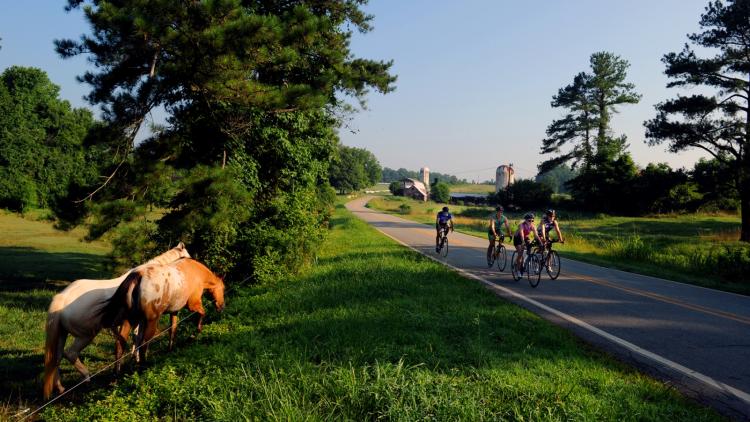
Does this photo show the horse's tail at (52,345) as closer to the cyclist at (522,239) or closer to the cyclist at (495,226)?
the cyclist at (522,239)

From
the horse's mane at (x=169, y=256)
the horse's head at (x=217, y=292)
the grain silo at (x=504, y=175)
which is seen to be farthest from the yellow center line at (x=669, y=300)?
the grain silo at (x=504, y=175)

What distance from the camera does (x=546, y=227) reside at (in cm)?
1155

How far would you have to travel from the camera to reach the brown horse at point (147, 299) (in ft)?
20.0

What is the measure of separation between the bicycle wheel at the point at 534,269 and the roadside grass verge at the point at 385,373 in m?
2.83

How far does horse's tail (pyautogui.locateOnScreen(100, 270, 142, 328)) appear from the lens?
6035mm

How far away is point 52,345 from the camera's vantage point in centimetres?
577

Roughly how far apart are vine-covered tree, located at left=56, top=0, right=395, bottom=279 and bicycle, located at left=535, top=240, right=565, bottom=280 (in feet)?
21.4

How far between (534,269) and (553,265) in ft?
4.43

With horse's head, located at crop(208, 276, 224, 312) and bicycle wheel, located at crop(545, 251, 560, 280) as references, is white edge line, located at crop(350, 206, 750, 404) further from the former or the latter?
horse's head, located at crop(208, 276, 224, 312)

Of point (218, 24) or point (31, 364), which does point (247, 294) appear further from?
point (218, 24)

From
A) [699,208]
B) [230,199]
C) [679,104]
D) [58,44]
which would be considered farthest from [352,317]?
[699,208]

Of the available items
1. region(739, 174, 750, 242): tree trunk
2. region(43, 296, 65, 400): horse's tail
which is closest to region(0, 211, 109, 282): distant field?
region(43, 296, 65, 400): horse's tail

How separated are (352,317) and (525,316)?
3.01m

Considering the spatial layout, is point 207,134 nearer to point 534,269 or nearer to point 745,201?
point 534,269
